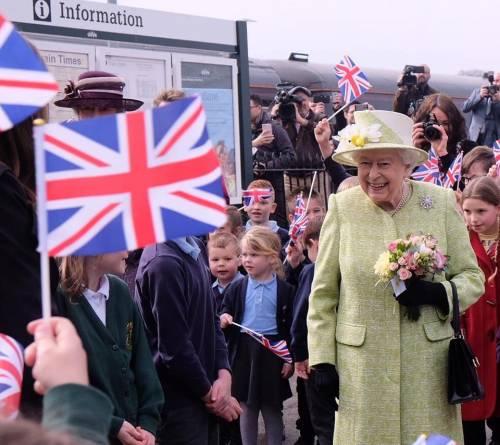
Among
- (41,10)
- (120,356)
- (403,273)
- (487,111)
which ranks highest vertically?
(41,10)

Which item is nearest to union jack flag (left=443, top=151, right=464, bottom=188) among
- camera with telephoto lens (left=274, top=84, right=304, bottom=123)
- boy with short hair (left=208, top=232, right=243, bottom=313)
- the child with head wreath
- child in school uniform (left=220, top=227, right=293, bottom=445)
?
the child with head wreath

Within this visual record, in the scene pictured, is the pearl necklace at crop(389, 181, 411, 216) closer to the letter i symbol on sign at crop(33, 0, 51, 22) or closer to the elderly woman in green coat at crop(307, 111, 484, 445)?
the elderly woman in green coat at crop(307, 111, 484, 445)

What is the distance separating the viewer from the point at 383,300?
4012 millimetres

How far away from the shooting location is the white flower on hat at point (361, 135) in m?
4.14

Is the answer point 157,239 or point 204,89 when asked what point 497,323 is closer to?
point 157,239

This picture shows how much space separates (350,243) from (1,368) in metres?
2.17

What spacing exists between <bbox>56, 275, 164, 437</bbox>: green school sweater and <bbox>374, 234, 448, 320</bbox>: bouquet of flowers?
1.11m

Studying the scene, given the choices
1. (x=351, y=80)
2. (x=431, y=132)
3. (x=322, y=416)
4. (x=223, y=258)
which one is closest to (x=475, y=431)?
(x=322, y=416)

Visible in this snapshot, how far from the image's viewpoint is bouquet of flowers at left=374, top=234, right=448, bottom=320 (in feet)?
12.7

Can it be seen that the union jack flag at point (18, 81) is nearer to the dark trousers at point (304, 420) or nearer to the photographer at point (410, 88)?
the dark trousers at point (304, 420)

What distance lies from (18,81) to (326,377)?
2.48 meters

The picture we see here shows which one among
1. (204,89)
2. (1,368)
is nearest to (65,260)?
(1,368)

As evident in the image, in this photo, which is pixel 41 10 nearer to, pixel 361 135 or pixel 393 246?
pixel 361 135

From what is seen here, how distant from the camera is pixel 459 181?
6.58m
